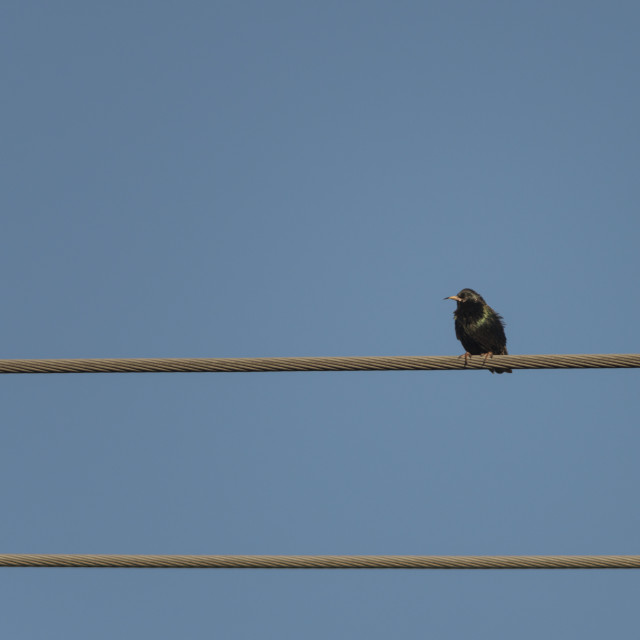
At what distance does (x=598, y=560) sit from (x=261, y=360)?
6.77 ft

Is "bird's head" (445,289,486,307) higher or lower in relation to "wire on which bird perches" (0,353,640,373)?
higher

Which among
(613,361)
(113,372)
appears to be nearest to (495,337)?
(613,361)

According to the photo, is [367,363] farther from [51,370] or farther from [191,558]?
[51,370]

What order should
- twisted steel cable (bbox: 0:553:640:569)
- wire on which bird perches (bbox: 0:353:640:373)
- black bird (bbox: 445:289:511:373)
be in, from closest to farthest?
twisted steel cable (bbox: 0:553:640:569)
wire on which bird perches (bbox: 0:353:640:373)
black bird (bbox: 445:289:511:373)

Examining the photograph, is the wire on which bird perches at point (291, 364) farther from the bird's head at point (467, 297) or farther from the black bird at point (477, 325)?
the bird's head at point (467, 297)

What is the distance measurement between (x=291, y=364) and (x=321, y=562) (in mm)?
1075

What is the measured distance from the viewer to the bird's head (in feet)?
35.9

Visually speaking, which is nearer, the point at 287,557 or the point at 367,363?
the point at 287,557

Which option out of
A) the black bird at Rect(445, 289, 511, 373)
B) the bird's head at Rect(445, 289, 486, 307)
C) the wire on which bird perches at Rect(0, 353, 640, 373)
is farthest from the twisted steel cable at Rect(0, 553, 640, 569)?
the bird's head at Rect(445, 289, 486, 307)

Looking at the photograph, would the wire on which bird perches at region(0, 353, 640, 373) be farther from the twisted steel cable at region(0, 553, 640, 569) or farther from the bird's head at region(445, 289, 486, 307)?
the bird's head at region(445, 289, 486, 307)

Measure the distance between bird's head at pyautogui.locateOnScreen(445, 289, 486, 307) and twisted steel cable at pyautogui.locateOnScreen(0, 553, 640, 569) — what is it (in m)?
6.15

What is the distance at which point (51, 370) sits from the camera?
5.39 meters

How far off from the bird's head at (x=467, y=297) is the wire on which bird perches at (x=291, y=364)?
5485mm

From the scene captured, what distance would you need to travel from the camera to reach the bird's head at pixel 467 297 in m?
10.9
